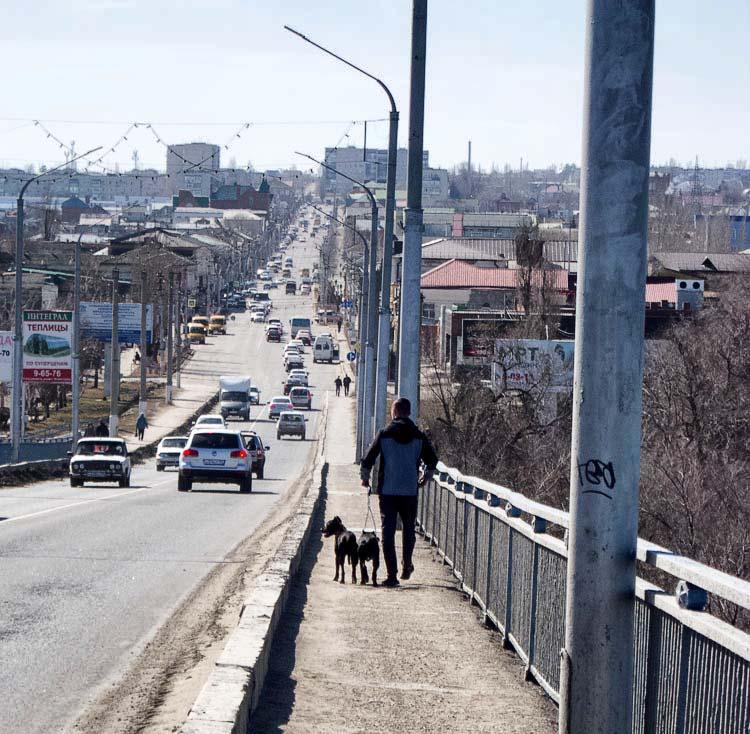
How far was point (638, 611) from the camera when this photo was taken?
20.0 feet

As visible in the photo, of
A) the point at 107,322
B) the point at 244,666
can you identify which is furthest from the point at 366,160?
the point at 107,322

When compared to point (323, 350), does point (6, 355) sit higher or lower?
higher

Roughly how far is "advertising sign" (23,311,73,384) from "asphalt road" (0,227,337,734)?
13.8 m

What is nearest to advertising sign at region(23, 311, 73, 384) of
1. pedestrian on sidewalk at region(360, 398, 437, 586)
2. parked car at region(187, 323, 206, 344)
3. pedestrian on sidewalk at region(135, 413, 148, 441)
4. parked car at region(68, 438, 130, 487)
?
parked car at region(68, 438, 130, 487)

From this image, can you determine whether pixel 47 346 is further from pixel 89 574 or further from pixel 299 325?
pixel 299 325

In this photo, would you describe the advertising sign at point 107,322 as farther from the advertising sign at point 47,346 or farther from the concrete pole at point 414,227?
the concrete pole at point 414,227

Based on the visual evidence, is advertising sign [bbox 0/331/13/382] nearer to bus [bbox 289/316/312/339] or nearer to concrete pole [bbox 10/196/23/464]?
concrete pole [bbox 10/196/23/464]

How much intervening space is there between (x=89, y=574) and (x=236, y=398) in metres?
68.7

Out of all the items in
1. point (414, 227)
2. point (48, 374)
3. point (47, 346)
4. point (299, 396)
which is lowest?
point (299, 396)

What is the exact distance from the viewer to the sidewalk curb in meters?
6.26

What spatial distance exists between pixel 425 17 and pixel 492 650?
12.8 m

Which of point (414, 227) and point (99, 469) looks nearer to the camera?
point (414, 227)

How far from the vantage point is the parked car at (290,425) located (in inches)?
2911

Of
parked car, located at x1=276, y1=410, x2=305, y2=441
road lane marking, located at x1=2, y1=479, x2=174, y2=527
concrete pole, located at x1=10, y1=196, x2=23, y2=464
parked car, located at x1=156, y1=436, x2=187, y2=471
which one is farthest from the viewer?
parked car, located at x1=276, y1=410, x2=305, y2=441
